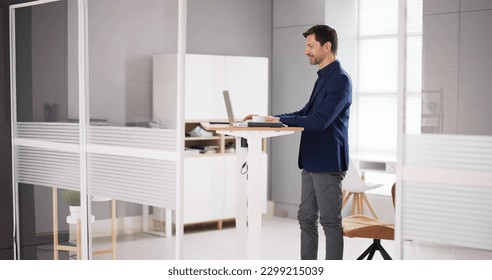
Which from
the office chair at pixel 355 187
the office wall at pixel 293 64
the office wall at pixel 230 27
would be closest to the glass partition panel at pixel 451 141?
the office chair at pixel 355 187

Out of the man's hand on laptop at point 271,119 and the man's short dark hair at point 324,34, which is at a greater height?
the man's short dark hair at point 324,34

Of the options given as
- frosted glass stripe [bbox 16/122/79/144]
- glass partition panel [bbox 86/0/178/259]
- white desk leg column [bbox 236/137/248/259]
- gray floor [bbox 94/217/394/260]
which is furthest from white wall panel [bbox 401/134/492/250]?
frosted glass stripe [bbox 16/122/79/144]

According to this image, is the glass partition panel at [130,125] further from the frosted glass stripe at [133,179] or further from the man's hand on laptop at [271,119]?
the man's hand on laptop at [271,119]

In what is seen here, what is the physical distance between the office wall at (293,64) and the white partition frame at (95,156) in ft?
12.1

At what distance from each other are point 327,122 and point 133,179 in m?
1.29

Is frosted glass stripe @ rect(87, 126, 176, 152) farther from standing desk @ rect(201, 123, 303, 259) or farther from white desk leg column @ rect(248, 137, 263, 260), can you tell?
white desk leg column @ rect(248, 137, 263, 260)

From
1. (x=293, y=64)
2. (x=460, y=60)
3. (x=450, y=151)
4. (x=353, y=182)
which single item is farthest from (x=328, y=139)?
(x=293, y=64)

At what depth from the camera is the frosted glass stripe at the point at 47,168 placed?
17.1ft

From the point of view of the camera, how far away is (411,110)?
3742 millimetres

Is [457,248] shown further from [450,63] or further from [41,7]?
[41,7]

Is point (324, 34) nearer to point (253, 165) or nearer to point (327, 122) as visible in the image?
point (327, 122)

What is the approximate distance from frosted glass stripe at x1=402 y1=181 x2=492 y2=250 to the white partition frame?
1.38m
